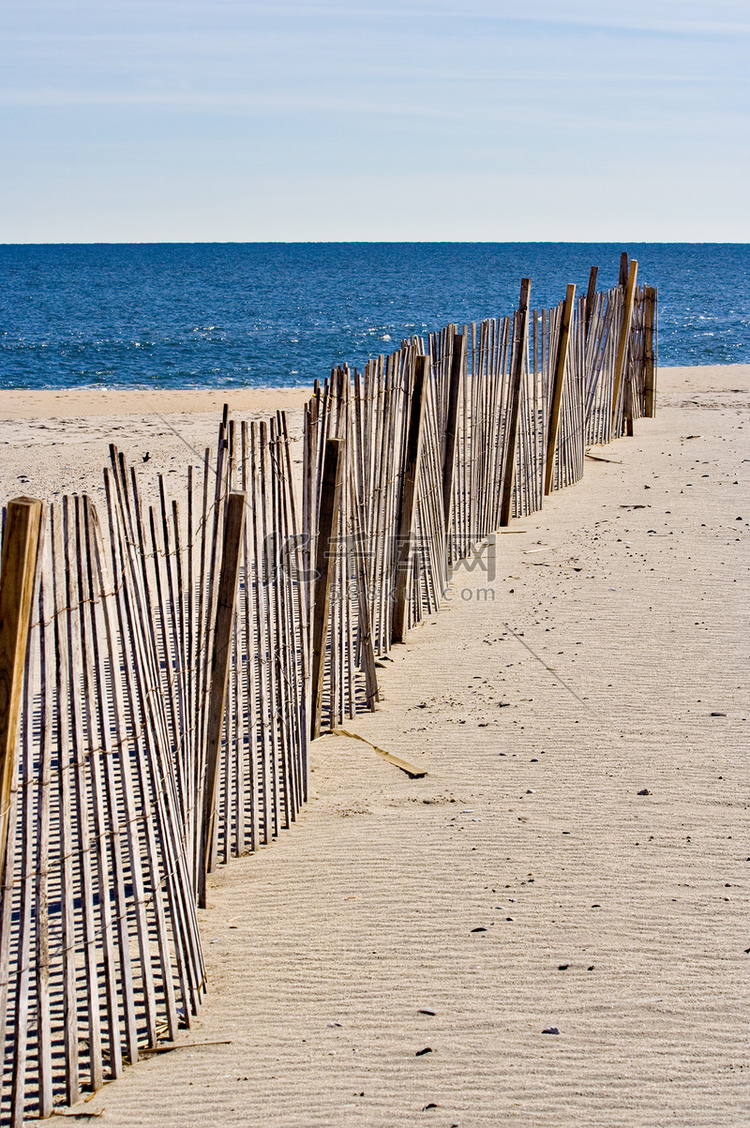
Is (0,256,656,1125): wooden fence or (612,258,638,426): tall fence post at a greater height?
(612,258,638,426): tall fence post

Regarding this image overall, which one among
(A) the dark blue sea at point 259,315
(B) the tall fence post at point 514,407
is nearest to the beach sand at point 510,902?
(B) the tall fence post at point 514,407

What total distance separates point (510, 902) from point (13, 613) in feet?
7.09

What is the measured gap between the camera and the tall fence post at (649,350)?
13312 millimetres

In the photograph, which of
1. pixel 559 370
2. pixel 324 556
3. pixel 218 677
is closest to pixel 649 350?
pixel 559 370

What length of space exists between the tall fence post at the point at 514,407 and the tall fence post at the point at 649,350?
169 inches

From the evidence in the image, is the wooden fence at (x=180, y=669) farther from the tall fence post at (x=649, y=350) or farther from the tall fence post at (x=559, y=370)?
the tall fence post at (x=649, y=350)

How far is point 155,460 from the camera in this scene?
12.8 metres

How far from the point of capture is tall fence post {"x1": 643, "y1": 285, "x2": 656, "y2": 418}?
13.3 meters

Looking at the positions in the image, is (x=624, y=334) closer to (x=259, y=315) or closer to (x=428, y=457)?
(x=428, y=457)

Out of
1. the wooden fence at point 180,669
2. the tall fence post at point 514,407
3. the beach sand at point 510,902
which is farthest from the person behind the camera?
the tall fence post at point 514,407

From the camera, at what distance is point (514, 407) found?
9016mm

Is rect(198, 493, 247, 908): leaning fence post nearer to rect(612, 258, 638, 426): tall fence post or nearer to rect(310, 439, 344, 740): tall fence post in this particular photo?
rect(310, 439, 344, 740): tall fence post

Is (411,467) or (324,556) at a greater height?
(411,467)

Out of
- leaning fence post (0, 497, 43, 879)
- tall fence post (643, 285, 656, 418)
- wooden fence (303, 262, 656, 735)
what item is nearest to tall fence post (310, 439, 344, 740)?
wooden fence (303, 262, 656, 735)
